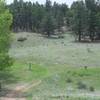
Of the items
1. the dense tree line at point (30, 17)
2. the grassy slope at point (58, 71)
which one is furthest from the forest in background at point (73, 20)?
the grassy slope at point (58, 71)

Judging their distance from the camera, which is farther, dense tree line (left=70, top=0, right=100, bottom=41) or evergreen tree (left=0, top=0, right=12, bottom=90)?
dense tree line (left=70, top=0, right=100, bottom=41)

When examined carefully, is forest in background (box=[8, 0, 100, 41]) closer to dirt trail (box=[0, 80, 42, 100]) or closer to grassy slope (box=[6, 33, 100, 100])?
grassy slope (box=[6, 33, 100, 100])

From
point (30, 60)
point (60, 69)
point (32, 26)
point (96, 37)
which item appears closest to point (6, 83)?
point (60, 69)

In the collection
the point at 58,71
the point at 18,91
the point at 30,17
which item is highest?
the point at 18,91

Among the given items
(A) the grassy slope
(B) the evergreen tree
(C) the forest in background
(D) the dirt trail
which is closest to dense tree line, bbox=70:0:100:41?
(C) the forest in background

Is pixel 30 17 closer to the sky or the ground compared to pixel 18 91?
closer to the ground

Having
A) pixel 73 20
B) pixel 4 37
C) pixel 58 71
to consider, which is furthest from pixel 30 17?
pixel 4 37

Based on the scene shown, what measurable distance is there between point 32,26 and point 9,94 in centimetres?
15427

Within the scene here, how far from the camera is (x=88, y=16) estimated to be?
13738 cm

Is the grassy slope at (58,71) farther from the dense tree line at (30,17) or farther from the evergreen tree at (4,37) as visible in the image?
the dense tree line at (30,17)

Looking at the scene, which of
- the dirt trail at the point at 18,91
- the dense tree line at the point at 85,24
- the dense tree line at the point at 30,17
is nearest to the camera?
the dirt trail at the point at 18,91

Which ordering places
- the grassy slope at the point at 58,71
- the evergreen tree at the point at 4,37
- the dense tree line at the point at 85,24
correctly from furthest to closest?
1. the dense tree line at the point at 85,24
2. the evergreen tree at the point at 4,37
3. the grassy slope at the point at 58,71

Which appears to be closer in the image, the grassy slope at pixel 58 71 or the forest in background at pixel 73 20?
the grassy slope at pixel 58 71

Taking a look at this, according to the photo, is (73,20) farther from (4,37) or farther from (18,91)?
(18,91)
